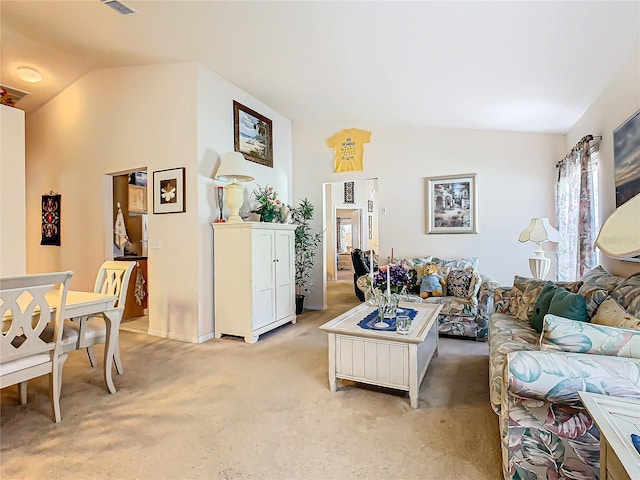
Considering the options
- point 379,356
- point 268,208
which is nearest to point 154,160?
point 268,208

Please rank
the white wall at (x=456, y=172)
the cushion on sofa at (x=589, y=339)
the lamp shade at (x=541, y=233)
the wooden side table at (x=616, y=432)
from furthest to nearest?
the white wall at (x=456, y=172)
the lamp shade at (x=541, y=233)
the cushion on sofa at (x=589, y=339)
the wooden side table at (x=616, y=432)

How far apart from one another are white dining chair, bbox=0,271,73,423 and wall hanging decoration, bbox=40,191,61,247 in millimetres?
3554

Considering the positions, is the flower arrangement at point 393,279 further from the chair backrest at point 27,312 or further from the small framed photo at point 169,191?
the small framed photo at point 169,191

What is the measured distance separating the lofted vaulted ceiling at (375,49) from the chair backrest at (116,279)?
211 centimetres

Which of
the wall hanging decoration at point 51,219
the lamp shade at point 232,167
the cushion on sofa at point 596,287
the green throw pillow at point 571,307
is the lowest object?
the green throw pillow at point 571,307

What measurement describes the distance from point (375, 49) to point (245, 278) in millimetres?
2551

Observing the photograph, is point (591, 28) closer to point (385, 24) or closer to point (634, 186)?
point (634, 186)

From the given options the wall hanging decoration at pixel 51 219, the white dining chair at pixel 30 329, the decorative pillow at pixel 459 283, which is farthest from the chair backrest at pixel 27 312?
the decorative pillow at pixel 459 283

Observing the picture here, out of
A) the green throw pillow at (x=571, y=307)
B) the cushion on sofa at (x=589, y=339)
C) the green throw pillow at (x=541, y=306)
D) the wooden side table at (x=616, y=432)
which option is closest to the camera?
the wooden side table at (x=616, y=432)

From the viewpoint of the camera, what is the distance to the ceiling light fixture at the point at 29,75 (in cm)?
446

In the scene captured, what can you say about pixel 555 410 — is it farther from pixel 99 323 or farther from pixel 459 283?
pixel 99 323

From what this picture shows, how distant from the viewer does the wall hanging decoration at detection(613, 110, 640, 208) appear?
237cm

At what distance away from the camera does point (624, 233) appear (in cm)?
86

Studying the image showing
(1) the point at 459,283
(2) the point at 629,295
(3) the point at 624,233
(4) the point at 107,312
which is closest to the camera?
(3) the point at 624,233
